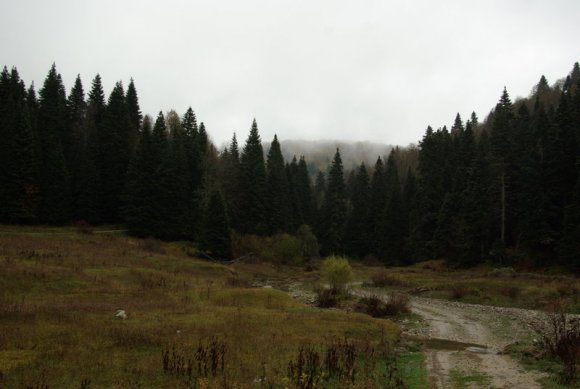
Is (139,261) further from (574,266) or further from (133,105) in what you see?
(133,105)

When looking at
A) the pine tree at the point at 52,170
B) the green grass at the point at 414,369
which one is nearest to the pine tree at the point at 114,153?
the pine tree at the point at 52,170

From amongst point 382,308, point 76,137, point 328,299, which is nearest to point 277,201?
point 76,137

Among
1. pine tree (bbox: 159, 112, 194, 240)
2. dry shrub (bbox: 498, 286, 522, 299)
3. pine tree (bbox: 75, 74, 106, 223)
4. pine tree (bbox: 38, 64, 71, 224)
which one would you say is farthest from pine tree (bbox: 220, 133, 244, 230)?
dry shrub (bbox: 498, 286, 522, 299)

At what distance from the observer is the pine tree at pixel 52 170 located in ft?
215

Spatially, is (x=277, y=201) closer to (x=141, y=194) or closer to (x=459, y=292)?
(x=141, y=194)

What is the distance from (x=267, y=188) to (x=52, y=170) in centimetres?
3584

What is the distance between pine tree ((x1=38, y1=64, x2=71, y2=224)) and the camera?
6562 centimetres

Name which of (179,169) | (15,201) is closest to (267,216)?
(179,169)

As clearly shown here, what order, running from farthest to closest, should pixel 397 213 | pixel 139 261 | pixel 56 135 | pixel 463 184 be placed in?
pixel 397 213 < pixel 56 135 < pixel 463 184 < pixel 139 261

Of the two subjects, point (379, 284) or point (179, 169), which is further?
point (179, 169)

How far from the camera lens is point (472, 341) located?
22297 millimetres

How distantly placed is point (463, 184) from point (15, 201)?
228 ft

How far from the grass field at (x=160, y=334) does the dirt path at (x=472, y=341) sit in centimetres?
209

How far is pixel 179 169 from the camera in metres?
75.8
